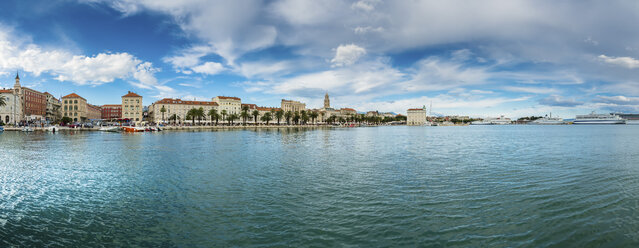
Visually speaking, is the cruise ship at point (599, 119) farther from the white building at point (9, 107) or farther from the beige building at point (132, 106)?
the white building at point (9, 107)

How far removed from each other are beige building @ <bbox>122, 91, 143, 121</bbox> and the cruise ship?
257479mm

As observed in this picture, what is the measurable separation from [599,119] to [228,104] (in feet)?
738

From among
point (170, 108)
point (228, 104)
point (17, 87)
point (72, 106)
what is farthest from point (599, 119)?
point (17, 87)

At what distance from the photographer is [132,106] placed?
132m

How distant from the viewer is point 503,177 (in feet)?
50.0

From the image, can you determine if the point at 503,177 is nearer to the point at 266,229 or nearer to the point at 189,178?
the point at 266,229

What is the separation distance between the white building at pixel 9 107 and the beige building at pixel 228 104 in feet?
245

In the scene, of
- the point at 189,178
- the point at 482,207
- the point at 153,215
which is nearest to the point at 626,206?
the point at 482,207

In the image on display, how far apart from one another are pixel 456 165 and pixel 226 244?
16.4 metres

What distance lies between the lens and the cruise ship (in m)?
178

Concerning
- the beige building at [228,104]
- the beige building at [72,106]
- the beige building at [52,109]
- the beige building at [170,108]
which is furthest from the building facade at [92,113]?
the beige building at [228,104]

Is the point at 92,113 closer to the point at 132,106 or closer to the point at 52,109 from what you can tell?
the point at 52,109

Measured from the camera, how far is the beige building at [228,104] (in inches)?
6206

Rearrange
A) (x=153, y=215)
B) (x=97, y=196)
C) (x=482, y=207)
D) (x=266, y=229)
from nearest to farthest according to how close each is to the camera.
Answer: (x=266, y=229) < (x=153, y=215) < (x=482, y=207) < (x=97, y=196)
